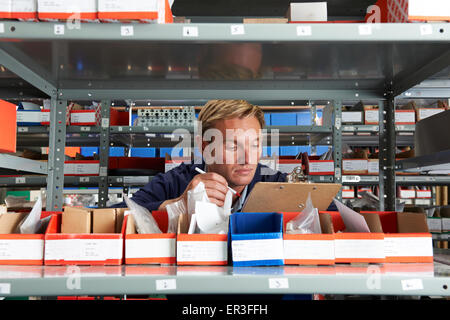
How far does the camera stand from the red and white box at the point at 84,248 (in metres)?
0.92

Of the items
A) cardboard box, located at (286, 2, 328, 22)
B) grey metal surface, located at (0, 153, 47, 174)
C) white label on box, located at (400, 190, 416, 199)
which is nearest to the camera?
cardboard box, located at (286, 2, 328, 22)

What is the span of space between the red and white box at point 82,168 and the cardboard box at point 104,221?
276cm

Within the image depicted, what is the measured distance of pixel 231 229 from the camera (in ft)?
3.00

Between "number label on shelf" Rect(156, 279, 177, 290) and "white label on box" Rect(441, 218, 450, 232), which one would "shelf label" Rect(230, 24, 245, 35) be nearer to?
"number label on shelf" Rect(156, 279, 177, 290)

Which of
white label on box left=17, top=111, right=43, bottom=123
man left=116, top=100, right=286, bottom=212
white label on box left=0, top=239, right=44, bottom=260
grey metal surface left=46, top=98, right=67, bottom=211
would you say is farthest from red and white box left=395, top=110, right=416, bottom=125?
white label on box left=0, top=239, right=44, bottom=260

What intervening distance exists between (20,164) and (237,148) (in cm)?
90

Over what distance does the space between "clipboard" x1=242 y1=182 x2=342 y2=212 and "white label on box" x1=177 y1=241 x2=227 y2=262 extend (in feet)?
0.64

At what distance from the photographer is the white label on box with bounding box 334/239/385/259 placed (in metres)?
0.93

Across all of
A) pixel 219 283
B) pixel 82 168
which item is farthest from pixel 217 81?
pixel 82 168

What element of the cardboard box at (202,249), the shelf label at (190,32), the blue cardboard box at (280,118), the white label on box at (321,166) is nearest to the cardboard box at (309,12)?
the shelf label at (190,32)
